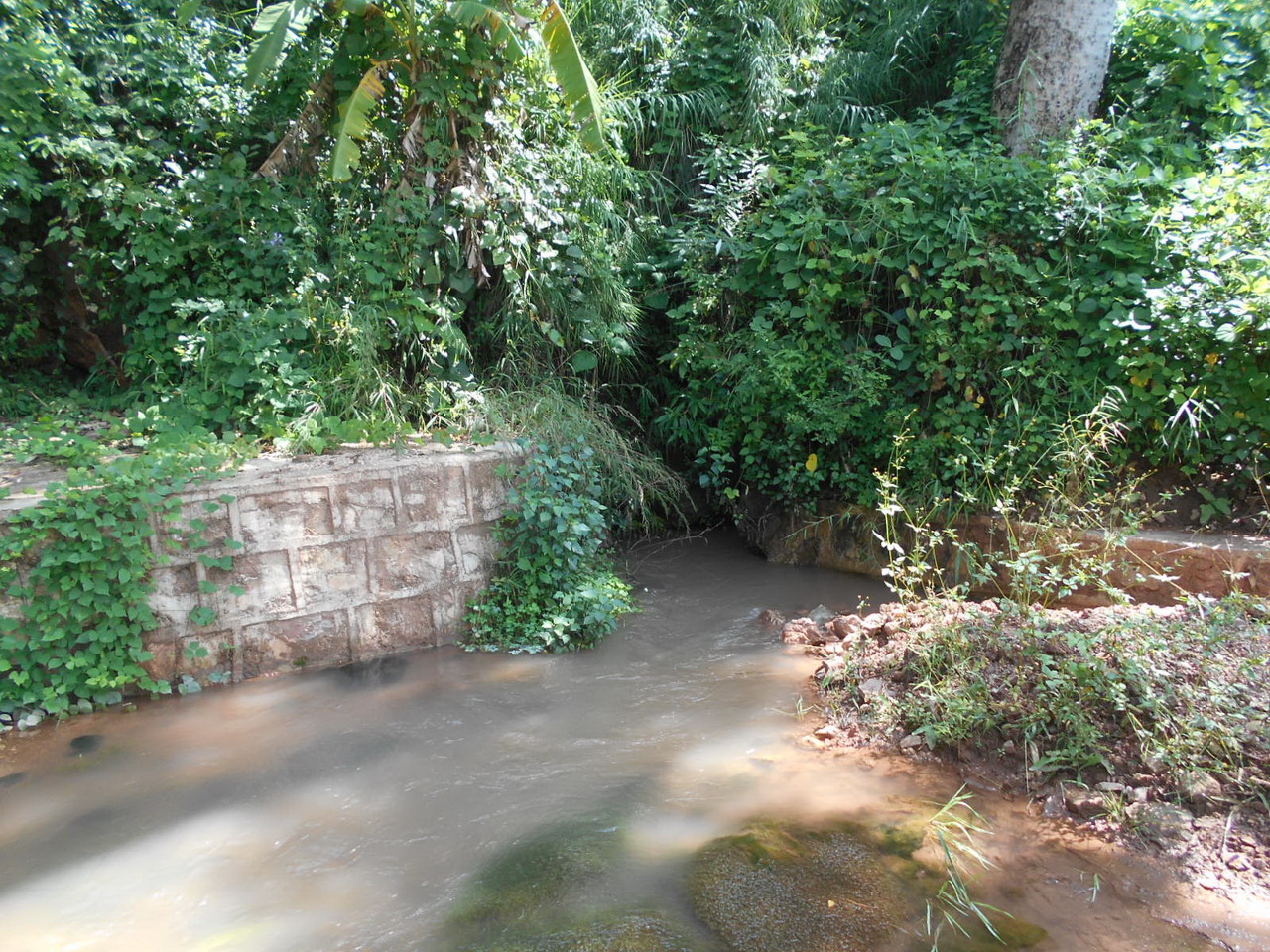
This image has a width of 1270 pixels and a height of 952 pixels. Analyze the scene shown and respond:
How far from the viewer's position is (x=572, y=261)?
6777 mm

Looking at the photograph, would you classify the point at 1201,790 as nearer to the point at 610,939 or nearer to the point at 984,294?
the point at 610,939

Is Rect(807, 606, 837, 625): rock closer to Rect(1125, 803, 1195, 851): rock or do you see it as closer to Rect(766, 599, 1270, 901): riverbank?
Rect(766, 599, 1270, 901): riverbank

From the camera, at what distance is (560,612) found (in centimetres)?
531

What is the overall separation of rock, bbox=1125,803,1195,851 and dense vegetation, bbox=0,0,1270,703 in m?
2.55

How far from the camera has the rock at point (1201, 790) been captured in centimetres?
337

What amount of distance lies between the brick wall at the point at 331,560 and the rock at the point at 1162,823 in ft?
12.3

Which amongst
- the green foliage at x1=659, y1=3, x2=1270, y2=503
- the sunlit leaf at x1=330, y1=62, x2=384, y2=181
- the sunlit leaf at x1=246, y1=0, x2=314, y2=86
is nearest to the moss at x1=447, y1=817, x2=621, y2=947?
the green foliage at x1=659, y1=3, x2=1270, y2=503

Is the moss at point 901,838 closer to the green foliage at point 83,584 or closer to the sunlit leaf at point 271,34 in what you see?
the green foliage at point 83,584

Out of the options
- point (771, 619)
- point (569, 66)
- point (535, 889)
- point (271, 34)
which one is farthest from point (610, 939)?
point (271, 34)

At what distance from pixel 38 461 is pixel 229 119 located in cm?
306

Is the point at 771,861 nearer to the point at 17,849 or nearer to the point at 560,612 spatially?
the point at 560,612

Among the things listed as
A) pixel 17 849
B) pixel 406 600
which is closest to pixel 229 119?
pixel 406 600

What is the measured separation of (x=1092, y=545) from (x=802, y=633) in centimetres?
187

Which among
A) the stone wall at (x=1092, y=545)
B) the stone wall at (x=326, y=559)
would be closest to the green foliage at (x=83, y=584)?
the stone wall at (x=326, y=559)
